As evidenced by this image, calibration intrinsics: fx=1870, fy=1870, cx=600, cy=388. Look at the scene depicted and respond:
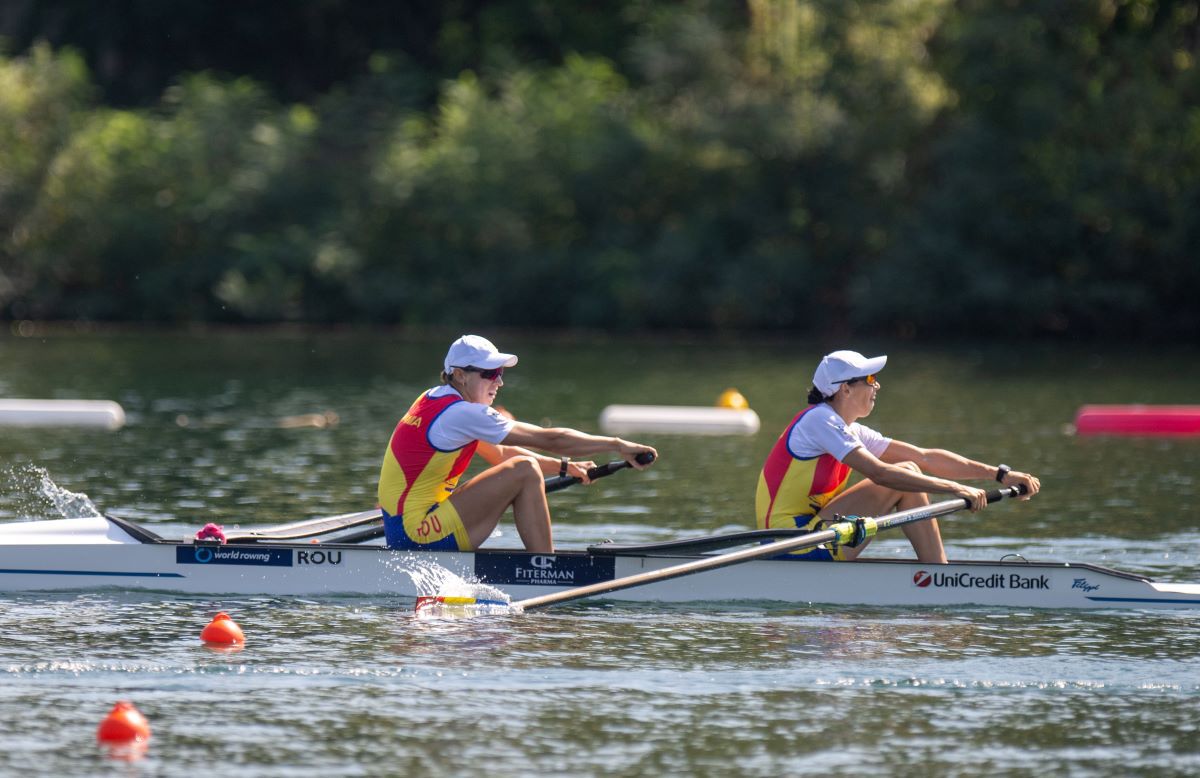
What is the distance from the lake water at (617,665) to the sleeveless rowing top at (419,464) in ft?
2.33

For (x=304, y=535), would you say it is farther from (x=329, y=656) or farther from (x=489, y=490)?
(x=329, y=656)

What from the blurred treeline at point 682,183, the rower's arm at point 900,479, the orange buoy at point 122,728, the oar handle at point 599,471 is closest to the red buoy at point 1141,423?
the oar handle at point 599,471

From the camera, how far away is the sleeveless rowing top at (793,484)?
12523 mm

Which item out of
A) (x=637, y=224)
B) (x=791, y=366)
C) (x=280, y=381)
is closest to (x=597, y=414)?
(x=280, y=381)

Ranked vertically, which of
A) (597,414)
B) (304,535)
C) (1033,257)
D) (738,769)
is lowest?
(738,769)

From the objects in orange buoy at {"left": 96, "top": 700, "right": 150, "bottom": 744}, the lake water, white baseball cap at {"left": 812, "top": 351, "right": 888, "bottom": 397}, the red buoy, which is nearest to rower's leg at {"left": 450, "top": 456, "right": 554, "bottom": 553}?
the lake water

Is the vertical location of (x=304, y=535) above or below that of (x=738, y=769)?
above

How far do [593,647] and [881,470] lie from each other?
231 centimetres

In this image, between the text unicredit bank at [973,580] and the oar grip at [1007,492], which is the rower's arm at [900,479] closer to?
the oar grip at [1007,492]

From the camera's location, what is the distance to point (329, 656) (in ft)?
35.7

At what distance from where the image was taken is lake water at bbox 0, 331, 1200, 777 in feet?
29.2

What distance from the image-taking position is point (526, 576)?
12305 mm

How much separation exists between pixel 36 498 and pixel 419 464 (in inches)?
250

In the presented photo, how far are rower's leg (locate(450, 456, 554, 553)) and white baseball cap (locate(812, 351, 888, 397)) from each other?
198cm
